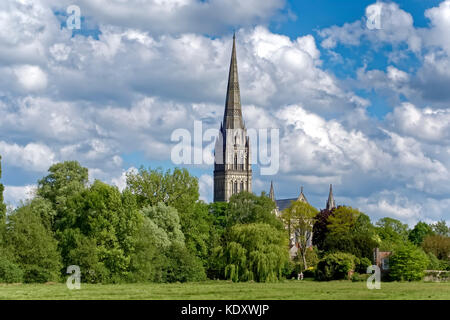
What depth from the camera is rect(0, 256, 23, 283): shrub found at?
66125 mm

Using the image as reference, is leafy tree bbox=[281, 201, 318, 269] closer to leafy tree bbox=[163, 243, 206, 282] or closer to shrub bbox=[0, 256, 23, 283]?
leafy tree bbox=[163, 243, 206, 282]

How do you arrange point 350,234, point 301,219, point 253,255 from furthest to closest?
1. point 301,219
2. point 350,234
3. point 253,255

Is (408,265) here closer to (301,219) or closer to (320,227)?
(301,219)

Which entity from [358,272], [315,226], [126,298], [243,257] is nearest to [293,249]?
[315,226]

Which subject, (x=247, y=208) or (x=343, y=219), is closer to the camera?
(x=247, y=208)

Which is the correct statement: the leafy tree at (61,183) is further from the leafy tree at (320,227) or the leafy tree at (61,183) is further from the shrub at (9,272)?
the leafy tree at (320,227)

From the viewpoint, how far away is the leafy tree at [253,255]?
7975 centimetres

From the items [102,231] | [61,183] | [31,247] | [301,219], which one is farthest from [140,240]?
[301,219]

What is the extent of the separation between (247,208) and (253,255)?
36.5 m

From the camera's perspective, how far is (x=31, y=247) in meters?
70.4

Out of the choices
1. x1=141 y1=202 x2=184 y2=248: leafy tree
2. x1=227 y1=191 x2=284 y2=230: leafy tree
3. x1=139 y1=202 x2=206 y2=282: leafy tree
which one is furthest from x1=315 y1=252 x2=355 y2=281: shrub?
x1=227 y1=191 x2=284 y2=230: leafy tree

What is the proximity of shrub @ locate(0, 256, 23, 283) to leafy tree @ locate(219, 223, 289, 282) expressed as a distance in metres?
22.9

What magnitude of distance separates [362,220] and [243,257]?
4744cm
